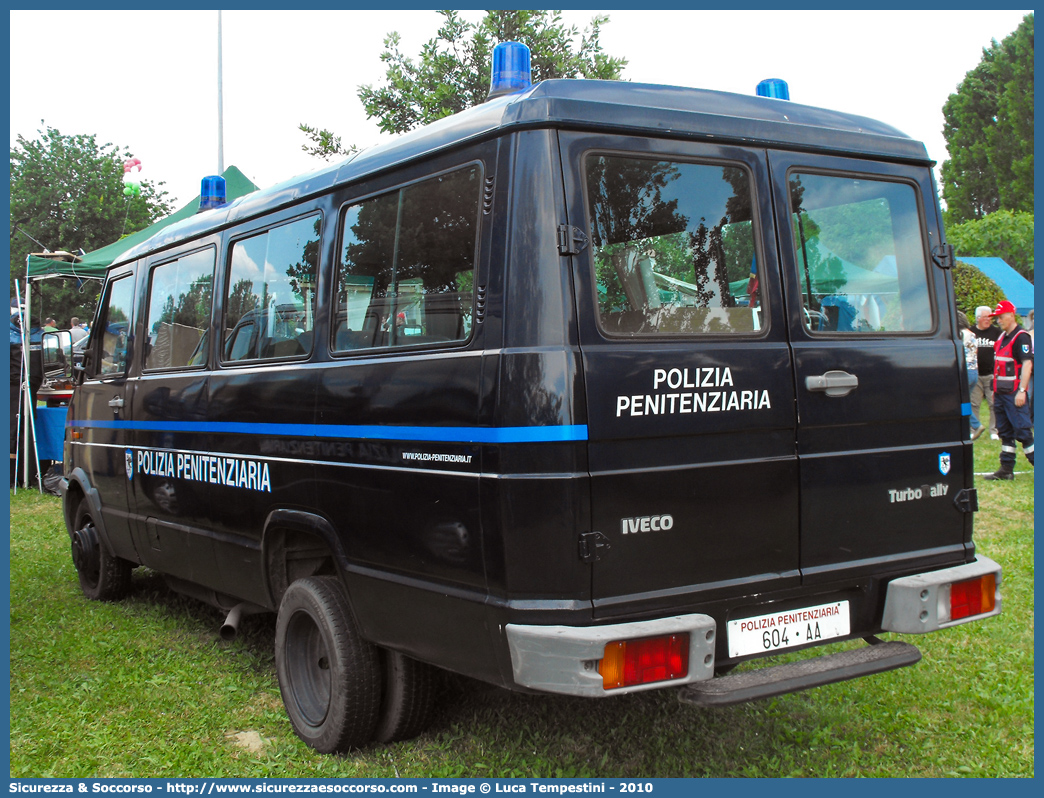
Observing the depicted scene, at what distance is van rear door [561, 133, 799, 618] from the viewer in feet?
9.96

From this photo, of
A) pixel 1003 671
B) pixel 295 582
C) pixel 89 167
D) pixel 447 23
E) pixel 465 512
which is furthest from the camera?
pixel 89 167

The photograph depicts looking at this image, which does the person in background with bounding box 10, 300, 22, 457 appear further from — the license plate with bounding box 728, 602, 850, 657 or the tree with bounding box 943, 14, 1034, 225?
the tree with bounding box 943, 14, 1034, 225

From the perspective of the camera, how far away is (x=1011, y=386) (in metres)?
10.4

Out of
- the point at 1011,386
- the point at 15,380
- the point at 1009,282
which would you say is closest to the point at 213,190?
the point at 15,380

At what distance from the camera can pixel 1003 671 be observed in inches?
180

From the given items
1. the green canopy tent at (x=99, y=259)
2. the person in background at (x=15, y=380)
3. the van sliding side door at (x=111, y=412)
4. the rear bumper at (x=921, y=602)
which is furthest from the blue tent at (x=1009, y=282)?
the rear bumper at (x=921, y=602)

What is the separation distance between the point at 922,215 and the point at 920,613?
165 centimetres

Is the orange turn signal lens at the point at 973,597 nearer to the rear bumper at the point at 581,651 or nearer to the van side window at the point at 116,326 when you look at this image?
the rear bumper at the point at 581,651

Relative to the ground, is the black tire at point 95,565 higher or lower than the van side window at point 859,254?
lower

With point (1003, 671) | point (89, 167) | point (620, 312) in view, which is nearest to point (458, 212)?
point (620, 312)

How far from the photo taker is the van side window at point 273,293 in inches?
161

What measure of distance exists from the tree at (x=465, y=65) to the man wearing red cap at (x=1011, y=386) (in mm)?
7313

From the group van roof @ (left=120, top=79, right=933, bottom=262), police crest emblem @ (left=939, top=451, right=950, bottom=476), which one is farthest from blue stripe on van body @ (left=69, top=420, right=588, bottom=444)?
police crest emblem @ (left=939, top=451, right=950, bottom=476)

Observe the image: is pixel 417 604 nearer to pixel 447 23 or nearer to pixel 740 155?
pixel 740 155
